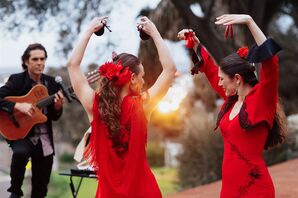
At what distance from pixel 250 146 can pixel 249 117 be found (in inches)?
6.3

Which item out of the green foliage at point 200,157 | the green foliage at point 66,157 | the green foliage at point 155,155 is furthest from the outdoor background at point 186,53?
the green foliage at point 66,157

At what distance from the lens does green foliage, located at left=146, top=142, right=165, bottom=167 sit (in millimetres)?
25938

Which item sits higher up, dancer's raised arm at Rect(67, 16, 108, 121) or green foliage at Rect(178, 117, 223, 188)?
dancer's raised arm at Rect(67, 16, 108, 121)

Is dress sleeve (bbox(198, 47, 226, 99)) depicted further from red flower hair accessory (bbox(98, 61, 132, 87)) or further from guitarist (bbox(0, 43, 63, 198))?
guitarist (bbox(0, 43, 63, 198))

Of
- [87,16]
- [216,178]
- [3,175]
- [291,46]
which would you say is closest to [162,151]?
[291,46]

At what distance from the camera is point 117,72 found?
3.24 metres

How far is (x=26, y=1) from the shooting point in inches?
360

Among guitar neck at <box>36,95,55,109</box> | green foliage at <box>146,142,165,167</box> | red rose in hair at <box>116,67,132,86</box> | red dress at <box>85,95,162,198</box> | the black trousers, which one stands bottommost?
green foliage at <box>146,142,165,167</box>

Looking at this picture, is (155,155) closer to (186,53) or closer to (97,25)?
(186,53)

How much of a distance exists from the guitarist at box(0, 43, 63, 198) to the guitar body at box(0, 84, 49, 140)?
0.16ft

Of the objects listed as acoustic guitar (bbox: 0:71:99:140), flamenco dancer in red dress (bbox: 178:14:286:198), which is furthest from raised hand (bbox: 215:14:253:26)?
acoustic guitar (bbox: 0:71:99:140)

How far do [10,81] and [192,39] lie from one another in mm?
2102

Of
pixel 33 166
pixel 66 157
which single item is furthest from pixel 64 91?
pixel 66 157

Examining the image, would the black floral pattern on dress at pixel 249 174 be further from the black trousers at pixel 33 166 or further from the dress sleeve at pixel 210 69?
the black trousers at pixel 33 166
